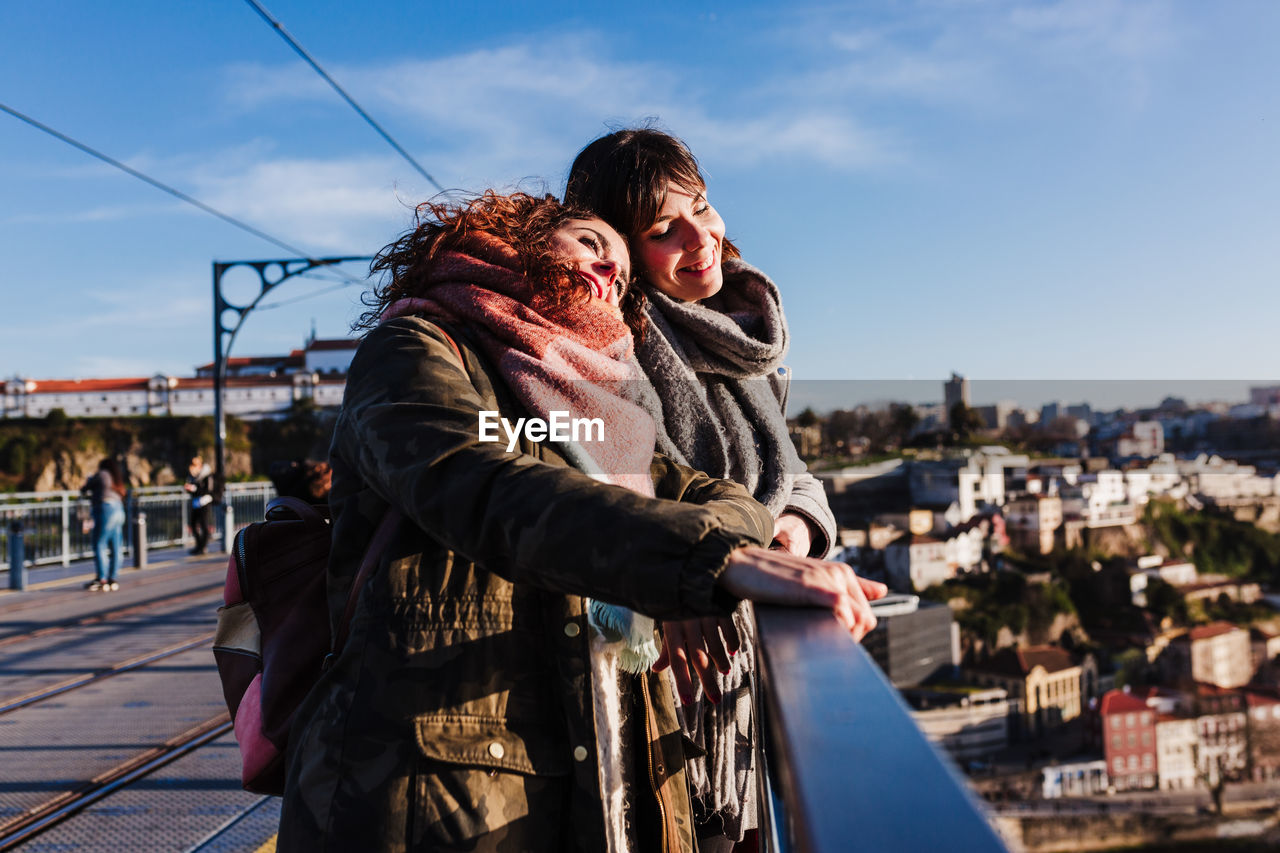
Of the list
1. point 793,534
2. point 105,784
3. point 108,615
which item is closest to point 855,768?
point 793,534

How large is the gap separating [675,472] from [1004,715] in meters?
64.6

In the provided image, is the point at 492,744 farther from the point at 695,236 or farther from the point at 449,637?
the point at 695,236

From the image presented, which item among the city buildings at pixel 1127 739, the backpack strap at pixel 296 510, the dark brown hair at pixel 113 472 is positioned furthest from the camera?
the city buildings at pixel 1127 739

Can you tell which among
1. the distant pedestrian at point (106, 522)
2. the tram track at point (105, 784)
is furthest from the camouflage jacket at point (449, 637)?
the distant pedestrian at point (106, 522)

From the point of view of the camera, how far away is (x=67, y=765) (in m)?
3.90

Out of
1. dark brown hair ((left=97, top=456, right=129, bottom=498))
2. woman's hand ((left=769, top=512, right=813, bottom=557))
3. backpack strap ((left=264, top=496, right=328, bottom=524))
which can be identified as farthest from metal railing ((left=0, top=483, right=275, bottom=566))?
woman's hand ((left=769, top=512, right=813, bottom=557))

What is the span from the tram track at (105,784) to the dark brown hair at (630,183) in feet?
9.99

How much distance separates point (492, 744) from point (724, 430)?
29.9 inches

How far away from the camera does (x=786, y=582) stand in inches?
31.2

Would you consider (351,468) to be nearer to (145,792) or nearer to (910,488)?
(145,792)

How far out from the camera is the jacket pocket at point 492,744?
0.92 m

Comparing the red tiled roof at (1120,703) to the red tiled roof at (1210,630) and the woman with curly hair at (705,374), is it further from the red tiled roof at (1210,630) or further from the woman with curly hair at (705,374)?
the woman with curly hair at (705,374)

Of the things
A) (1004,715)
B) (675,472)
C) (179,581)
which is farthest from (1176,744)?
(675,472)

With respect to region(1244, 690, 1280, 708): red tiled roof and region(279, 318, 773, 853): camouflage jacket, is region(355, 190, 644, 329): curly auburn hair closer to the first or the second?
region(279, 318, 773, 853): camouflage jacket
